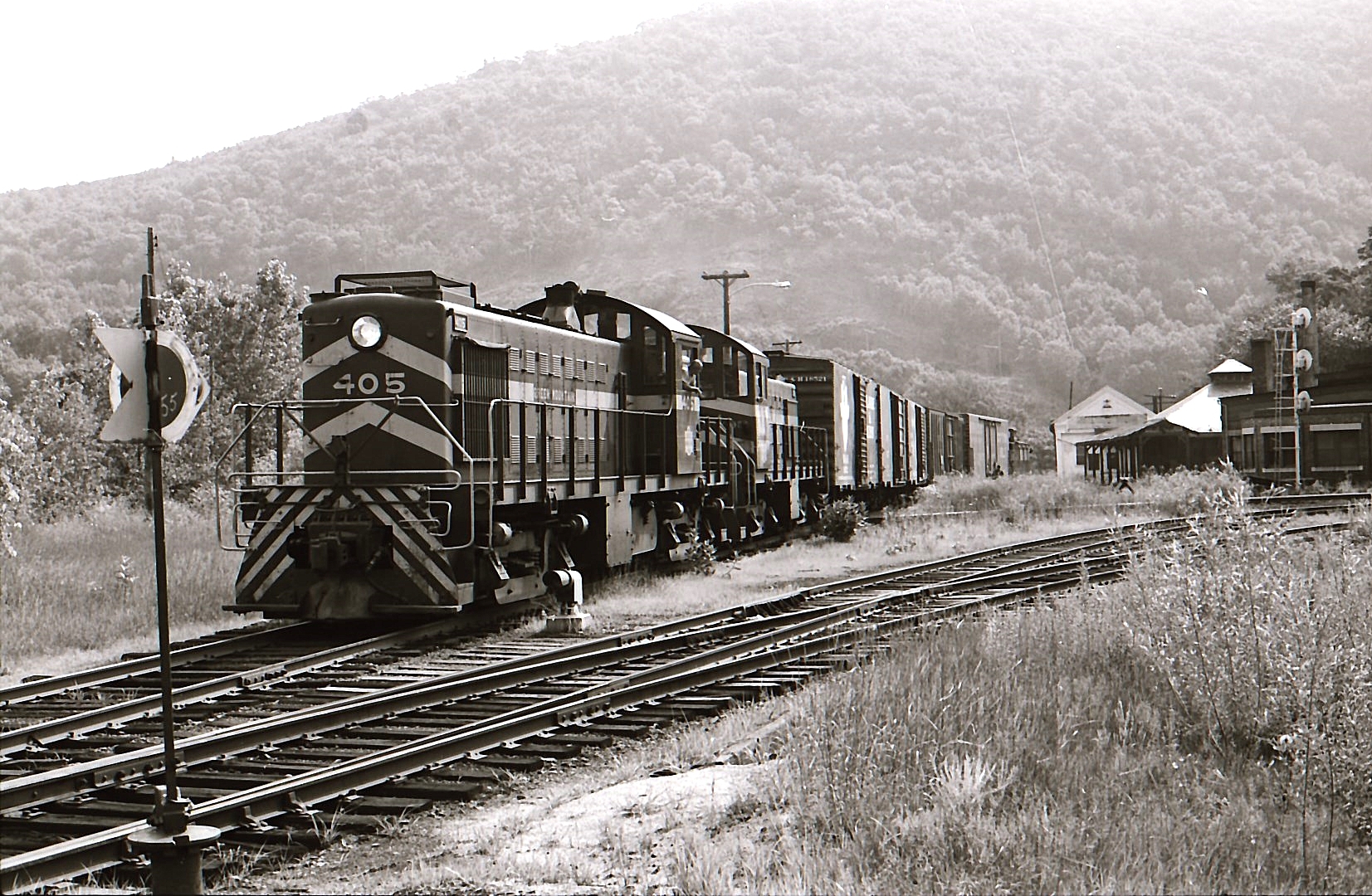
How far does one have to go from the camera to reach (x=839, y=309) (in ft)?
395

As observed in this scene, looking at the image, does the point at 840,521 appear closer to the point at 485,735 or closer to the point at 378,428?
the point at 378,428

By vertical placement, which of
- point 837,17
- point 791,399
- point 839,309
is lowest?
point 791,399

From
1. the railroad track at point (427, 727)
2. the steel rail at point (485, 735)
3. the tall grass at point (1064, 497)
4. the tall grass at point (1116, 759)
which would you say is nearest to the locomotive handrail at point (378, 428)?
the railroad track at point (427, 727)

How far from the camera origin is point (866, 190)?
14750 centimetres

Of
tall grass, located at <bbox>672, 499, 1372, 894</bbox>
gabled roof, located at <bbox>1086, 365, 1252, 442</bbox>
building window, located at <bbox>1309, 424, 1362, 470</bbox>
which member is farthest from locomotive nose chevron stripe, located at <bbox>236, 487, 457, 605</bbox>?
gabled roof, located at <bbox>1086, 365, 1252, 442</bbox>

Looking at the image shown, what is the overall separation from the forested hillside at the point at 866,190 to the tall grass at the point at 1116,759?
78.0m

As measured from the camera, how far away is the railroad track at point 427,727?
5602 millimetres

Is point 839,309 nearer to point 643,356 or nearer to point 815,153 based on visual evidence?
point 815,153

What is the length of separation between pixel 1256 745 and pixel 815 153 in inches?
6216

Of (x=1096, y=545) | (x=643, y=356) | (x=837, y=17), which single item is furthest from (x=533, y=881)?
(x=837, y=17)

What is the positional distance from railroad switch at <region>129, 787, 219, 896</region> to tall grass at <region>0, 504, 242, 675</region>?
22.0 feet

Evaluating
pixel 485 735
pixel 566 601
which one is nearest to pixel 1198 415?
pixel 566 601

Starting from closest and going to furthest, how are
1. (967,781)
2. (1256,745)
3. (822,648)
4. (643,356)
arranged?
(967,781) < (1256,745) < (822,648) < (643,356)

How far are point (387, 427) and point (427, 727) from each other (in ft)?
16.2
